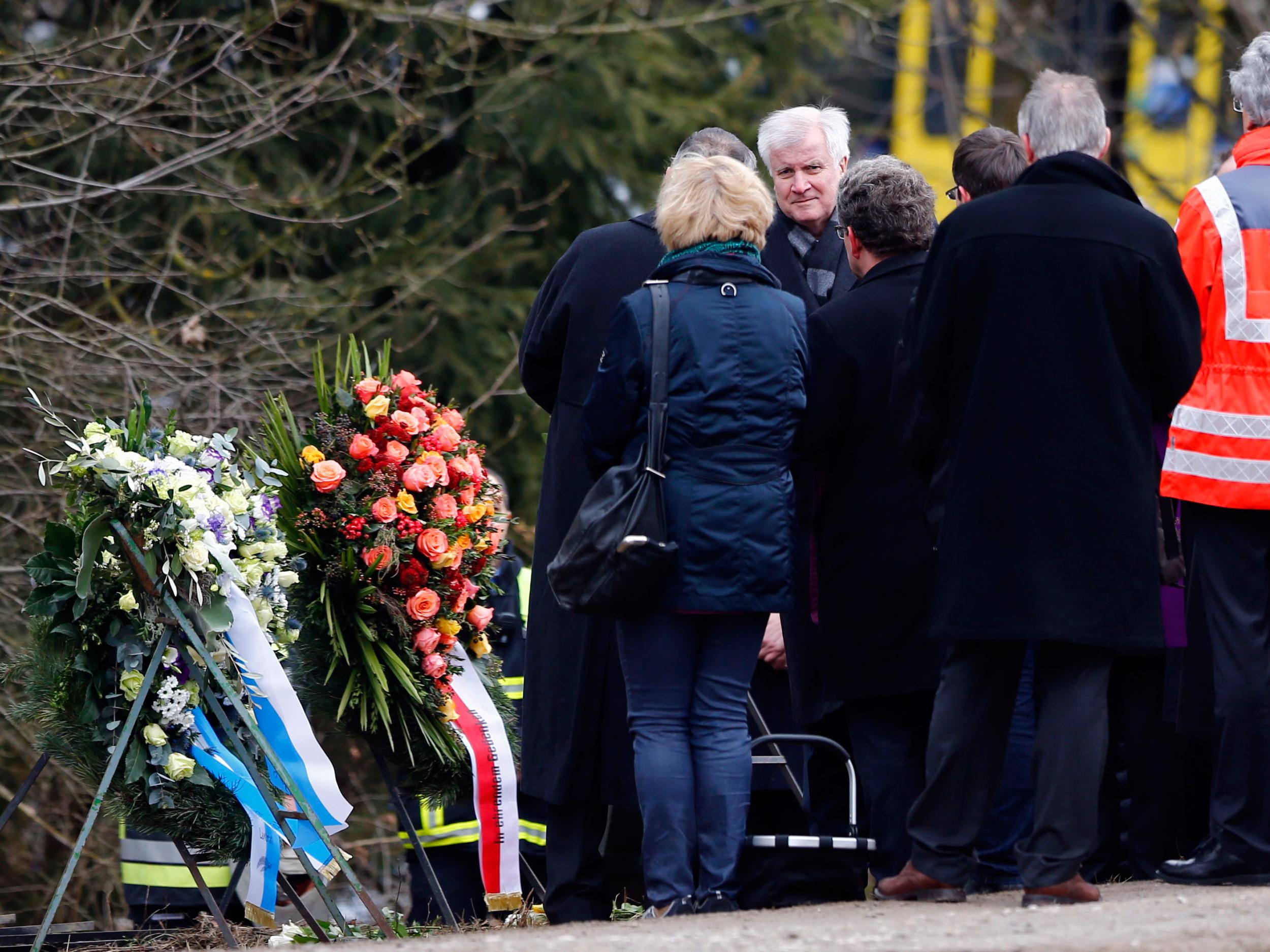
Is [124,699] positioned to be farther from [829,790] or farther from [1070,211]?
[1070,211]

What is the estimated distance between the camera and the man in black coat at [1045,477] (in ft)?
13.8

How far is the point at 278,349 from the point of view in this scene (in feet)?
25.4

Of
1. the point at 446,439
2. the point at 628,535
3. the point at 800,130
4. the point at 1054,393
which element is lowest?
the point at 628,535

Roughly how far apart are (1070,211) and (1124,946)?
1.75 meters

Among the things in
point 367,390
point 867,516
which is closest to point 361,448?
point 367,390

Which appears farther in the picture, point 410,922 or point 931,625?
point 410,922

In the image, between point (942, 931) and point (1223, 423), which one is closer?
point (942, 931)

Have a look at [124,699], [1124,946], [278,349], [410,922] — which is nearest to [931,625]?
[1124,946]

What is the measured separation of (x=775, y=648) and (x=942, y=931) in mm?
1576

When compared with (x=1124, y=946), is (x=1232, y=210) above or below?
above

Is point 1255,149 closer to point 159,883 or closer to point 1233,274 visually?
point 1233,274

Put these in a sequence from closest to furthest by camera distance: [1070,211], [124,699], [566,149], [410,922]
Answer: [1070,211]
[124,699]
[410,922]
[566,149]

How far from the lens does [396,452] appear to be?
513 centimetres

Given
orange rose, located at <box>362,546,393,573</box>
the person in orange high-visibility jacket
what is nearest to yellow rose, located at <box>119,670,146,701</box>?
orange rose, located at <box>362,546,393,573</box>
